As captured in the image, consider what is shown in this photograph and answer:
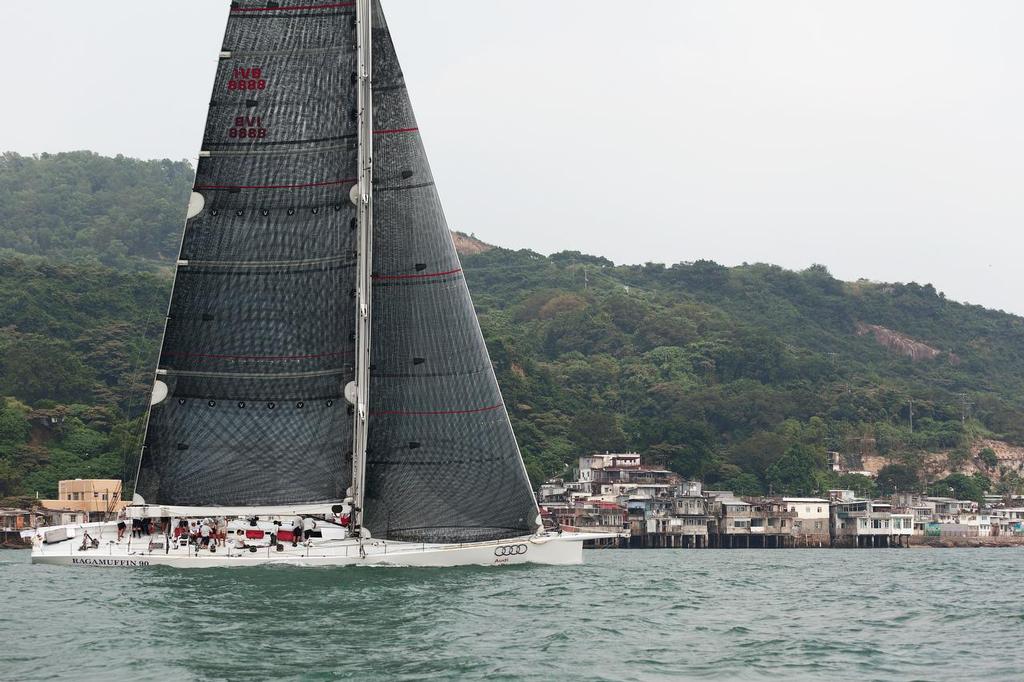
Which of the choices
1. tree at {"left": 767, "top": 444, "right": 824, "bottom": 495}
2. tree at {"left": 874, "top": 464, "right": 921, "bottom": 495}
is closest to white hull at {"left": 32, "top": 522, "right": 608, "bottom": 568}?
tree at {"left": 767, "top": 444, "right": 824, "bottom": 495}

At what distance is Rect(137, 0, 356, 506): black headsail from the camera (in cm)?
3634

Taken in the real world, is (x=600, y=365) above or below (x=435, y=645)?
above

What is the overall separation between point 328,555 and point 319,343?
5.28 metres

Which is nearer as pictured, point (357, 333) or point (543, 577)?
point (543, 577)

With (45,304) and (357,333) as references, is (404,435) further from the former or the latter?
(45,304)

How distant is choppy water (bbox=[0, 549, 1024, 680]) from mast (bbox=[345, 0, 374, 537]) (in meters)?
3.19

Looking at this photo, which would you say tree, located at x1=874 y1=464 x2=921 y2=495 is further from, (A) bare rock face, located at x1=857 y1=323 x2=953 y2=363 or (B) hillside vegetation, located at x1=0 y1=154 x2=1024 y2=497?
(A) bare rock face, located at x1=857 y1=323 x2=953 y2=363

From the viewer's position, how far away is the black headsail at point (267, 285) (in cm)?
3634

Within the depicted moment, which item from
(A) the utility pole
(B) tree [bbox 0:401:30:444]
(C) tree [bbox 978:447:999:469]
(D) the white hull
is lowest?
(D) the white hull

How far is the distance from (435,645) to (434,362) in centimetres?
1277

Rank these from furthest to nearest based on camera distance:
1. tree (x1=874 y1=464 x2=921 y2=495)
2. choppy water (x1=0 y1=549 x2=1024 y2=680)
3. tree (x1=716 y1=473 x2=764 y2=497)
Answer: tree (x1=874 y1=464 x2=921 y2=495) → tree (x1=716 y1=473 x2=764 y2=497) → choppy water (x1=0 y1=549 x2=1024 y2=680)

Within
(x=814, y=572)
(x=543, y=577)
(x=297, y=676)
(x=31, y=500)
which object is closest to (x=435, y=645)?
(x=297, y=676)

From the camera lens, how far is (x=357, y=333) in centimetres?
3641

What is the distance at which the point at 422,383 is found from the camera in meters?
36.1
